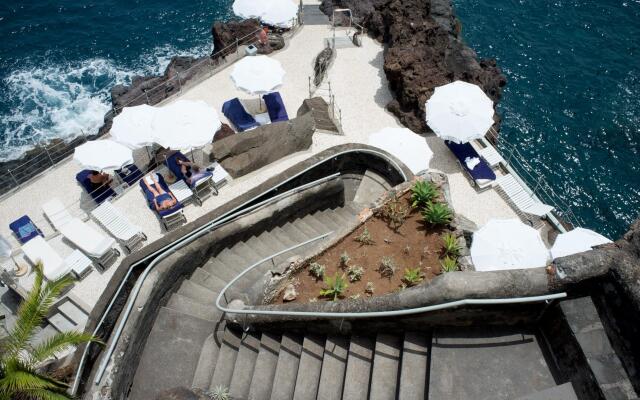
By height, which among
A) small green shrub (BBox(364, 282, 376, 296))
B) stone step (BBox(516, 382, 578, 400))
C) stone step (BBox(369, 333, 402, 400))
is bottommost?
small green shrub (BBox(364, 282, 376, 296))

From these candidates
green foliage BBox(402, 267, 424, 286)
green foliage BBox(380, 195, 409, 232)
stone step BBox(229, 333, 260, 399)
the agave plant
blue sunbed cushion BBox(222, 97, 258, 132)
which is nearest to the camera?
the agave plant

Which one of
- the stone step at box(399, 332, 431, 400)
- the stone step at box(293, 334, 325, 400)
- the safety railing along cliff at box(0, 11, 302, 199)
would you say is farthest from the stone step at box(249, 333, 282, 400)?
the safety railing along cliff at box(0, 11, 302, 199)

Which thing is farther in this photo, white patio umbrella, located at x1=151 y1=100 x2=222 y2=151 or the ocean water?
the ocean water

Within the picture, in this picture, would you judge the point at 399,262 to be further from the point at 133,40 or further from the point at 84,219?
the point at 133,40

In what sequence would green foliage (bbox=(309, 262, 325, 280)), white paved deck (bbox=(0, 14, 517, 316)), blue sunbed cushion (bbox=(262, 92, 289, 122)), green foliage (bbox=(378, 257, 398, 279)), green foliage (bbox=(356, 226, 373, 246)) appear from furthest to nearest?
1. blue sunbed cushion (bbox=(262, 92, 289, 122))
2. white paved deck (bbox=(0, 14, 517, 316))
3. green foliage (bbox=(356, 226, 373, 246))
4. green foliage (bbox=(309, 262, 325, 280))
5. green foliage (bbox=(378, 257, 398, 279))

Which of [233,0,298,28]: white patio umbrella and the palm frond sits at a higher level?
the palm frond

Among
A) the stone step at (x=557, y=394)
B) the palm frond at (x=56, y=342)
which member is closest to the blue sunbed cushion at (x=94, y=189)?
the palm frond at (x=56, y=342)

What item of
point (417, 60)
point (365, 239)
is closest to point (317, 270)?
point (365, 239)

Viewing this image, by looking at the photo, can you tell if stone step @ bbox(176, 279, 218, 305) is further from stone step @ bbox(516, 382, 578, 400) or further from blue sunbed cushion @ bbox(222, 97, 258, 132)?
blue sunbed cushion @ bbox(222, 97, 258, 132)

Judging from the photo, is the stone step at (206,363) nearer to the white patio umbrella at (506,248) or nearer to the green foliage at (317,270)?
the green foliage at (317,270)
